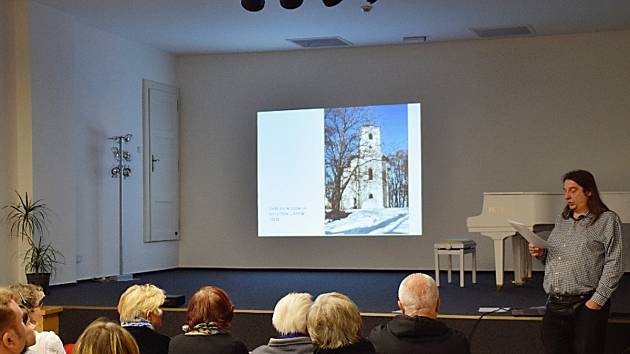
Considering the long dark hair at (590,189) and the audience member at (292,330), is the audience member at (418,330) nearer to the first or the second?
the audience member at (292,330)

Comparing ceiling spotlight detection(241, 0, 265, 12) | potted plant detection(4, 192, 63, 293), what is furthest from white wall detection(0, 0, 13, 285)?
ceiling spotlight detection(241, 0, 265, 12)

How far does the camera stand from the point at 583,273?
4.48 meters

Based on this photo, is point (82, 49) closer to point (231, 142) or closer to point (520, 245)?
point (231, 142)

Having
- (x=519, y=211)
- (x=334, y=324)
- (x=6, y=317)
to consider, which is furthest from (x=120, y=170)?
(x=6, y=317)

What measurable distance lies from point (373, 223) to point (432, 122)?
147 cm

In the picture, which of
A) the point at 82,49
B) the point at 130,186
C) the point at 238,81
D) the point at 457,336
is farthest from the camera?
the point at 238,81

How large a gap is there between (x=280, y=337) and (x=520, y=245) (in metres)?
5.72

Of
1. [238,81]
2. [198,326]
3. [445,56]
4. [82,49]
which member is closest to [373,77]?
[445,56]

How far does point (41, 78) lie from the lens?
9133 mm

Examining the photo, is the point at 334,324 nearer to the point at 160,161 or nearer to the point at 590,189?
the point at 590,189

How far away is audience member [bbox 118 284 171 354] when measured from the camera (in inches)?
150

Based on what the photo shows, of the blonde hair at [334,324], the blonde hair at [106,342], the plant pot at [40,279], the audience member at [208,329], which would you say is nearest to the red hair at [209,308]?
the audience member at [208,329]

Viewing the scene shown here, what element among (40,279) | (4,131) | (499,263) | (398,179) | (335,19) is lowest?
(40,279)

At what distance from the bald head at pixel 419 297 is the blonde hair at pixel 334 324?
384 millimetres
